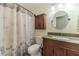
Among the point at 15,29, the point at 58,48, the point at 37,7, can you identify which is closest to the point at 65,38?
the point at 58,48

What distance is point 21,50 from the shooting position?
139 centimetres

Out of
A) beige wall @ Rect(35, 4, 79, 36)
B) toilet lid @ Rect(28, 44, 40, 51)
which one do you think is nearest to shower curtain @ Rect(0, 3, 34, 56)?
toilet lid @ Rect(28, 44, 40, 51)

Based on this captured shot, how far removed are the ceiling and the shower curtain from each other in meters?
0.05

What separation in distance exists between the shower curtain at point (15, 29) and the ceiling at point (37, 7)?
2.1 inches

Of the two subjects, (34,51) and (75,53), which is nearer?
(75,53)

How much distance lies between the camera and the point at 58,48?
1342mm

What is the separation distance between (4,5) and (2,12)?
0.28 ft

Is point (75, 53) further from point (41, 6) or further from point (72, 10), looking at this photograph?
point (41, 6)

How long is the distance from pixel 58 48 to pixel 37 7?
1.81 feet

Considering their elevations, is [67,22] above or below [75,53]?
above

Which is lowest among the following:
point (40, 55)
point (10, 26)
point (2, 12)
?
point (40, 55)

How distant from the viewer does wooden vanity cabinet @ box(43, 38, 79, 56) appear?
4.17 feet

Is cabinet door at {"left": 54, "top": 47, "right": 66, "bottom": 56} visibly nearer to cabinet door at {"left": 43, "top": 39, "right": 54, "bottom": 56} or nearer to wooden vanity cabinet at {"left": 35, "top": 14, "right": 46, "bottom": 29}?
cabinet door at {"left": 43, "top": 39, "right": 54, "bottom": 56}

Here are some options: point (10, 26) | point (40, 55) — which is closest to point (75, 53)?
point (40, 55)
